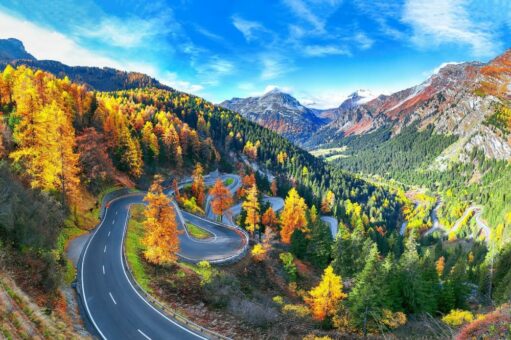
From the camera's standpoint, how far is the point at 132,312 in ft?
74.5

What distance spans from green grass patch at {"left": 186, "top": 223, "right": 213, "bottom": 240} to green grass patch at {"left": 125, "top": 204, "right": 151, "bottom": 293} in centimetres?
778

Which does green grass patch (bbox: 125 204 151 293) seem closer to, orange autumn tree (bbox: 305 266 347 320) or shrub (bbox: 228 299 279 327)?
shrub (bbox: 228 299 279 327)

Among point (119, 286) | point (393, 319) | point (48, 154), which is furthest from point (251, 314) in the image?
point (48, 154)

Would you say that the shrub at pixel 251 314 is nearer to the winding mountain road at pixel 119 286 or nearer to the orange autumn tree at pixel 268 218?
the winding mountain road at pixel 119 286

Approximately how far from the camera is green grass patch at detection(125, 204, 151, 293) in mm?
27634

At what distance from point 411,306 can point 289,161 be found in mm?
131367

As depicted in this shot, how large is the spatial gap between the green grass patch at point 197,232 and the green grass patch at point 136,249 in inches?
306

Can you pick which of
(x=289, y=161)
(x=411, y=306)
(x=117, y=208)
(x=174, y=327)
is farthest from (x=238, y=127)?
(x=174, y=327)

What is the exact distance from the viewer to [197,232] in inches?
1907

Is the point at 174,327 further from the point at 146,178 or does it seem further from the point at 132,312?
the point at 146,178

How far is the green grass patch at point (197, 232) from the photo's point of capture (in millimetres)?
47062

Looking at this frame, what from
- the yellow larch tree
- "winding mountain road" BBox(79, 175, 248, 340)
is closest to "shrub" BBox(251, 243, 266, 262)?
"winding mountain road" BBox(79, 175, 248, 340)

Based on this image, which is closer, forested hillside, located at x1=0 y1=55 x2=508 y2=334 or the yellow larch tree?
forested hillside, located at x1=0 y1=55 x2=508 y2=334

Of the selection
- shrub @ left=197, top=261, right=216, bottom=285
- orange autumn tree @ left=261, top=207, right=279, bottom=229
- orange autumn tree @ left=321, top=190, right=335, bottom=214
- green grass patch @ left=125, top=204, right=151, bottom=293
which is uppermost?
orange autumn tree @ left=321, top=190, right=335, bottom=214
